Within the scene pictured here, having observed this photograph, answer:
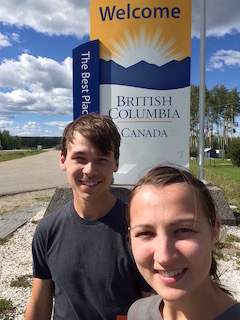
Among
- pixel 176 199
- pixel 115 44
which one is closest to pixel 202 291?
pixel 176 199

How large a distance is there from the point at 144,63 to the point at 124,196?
2.60 metres

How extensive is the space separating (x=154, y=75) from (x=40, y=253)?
531 centimetres

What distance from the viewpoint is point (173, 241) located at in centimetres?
96

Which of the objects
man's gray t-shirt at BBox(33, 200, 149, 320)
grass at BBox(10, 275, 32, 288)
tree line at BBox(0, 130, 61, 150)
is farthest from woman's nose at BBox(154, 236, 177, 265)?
tree line at BBox(0, 130, 61, 150)

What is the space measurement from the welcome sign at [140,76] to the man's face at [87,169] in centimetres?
479

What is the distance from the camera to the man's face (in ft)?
5.57

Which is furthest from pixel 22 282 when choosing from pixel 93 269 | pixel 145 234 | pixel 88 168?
pixel 145 234

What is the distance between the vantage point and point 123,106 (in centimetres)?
658

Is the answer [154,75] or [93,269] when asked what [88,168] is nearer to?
[93,269]

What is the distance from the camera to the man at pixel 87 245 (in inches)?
62.3

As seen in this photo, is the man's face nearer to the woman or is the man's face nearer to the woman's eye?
the woman

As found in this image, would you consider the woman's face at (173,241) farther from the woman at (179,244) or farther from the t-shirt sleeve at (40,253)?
the t-shirt sleeve at (40,253)

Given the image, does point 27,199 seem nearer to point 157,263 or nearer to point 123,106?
point 123,106

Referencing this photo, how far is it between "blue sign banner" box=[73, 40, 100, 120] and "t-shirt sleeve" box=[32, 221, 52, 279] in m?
5.04
